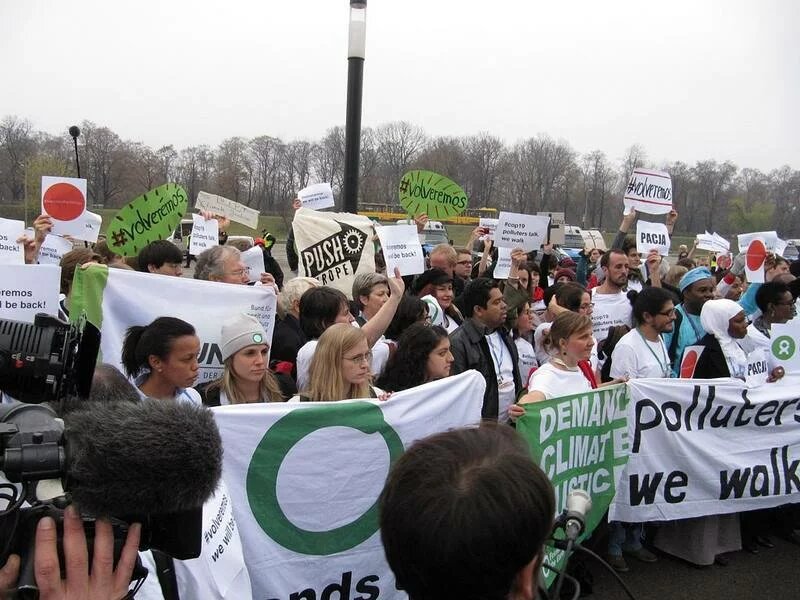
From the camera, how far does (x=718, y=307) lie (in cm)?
514

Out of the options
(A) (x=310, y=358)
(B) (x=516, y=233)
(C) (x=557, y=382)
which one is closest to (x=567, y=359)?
(C) (x=557, y=382)

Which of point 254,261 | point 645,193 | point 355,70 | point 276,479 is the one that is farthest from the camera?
point 645,193

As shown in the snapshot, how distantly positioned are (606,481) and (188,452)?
138 inches

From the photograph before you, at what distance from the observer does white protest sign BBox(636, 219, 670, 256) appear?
7898 millimetres

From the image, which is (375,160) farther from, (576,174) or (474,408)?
(474,408)

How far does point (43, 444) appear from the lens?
3.61 ft

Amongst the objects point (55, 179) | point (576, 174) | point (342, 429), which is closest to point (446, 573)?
point (342, 429)

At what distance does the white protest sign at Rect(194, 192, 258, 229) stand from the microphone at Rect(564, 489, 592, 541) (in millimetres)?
6233

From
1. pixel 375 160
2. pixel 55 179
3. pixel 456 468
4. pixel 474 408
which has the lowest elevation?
pixel 474 408

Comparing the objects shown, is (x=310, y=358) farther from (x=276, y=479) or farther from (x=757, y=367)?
(x=757, y=367)

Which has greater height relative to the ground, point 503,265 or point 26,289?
point 503,265

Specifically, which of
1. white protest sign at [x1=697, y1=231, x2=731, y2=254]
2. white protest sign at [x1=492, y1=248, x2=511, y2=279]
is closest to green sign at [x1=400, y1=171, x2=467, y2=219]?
white protest sign at [x1=492, y1=248, x2=511, y2=279]

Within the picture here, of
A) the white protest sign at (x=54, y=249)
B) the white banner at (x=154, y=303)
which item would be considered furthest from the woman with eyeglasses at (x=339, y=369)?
the white protest sign at (x=54, y=249)

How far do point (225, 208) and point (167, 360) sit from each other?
479 centimetres
